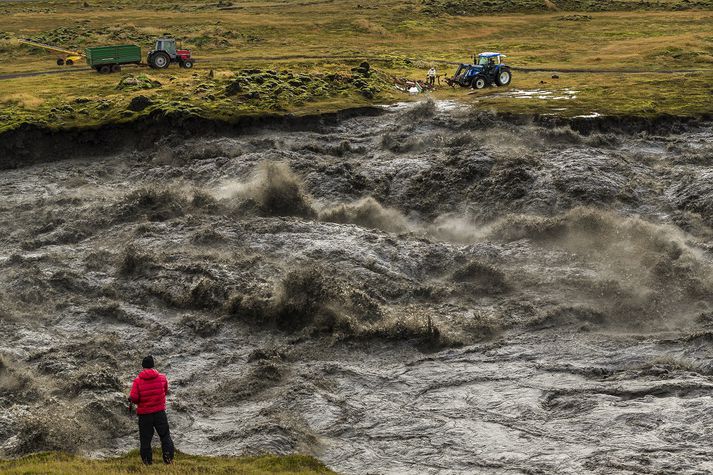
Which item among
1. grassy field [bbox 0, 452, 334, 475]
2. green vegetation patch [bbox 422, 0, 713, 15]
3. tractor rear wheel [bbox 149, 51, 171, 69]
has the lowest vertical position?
grassy field [bbox 0, 452, 334, 475]

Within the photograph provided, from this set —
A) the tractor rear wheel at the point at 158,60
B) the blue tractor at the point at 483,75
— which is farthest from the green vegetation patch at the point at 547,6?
the blue tractor at the point at 483,75

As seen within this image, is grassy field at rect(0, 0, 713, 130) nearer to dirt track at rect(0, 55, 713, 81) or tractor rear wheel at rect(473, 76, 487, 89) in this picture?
dirt track at rect(0, 55, 713, 81)

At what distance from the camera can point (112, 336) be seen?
30.8 meters

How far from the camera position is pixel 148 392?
67.8ft

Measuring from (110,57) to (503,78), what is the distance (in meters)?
36.1

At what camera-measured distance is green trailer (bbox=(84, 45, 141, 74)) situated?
78750 mm

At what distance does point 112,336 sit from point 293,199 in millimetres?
15279

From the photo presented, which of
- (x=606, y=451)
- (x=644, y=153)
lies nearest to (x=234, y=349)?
(x=606, y=451)

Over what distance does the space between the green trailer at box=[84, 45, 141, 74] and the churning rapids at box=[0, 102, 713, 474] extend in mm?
28777

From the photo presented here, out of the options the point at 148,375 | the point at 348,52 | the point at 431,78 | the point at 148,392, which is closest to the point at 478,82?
the point at 431,78

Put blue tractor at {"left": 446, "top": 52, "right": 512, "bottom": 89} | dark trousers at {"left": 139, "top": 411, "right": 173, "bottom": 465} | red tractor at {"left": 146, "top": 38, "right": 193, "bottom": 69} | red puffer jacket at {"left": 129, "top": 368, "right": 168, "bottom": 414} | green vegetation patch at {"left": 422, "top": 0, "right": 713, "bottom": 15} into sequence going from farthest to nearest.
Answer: green vegetation patch at {"left": 422, "top": 0, "right": 713, "bottom": 15}
red tractor at {"left": 146, "top": 38, "right": 193, "bottom": 69}
blue tractor at {"left": 446, "top": 52, "right": 512, "bottom": 89}
dark trousers at {"left": 139, "top": 411, "right": 173, "bottom": 465}
red puffer jacket at {"left": 129, "top": 368, "right": 168, "bottom": 414}

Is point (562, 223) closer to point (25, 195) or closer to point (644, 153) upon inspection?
point (644, 153)

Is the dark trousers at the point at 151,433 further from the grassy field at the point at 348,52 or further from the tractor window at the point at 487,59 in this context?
the tractor window at the point at 487,59

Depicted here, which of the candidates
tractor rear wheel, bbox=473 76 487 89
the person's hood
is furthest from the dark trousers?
tractor rear wheel, bbox=473 76 487 89
